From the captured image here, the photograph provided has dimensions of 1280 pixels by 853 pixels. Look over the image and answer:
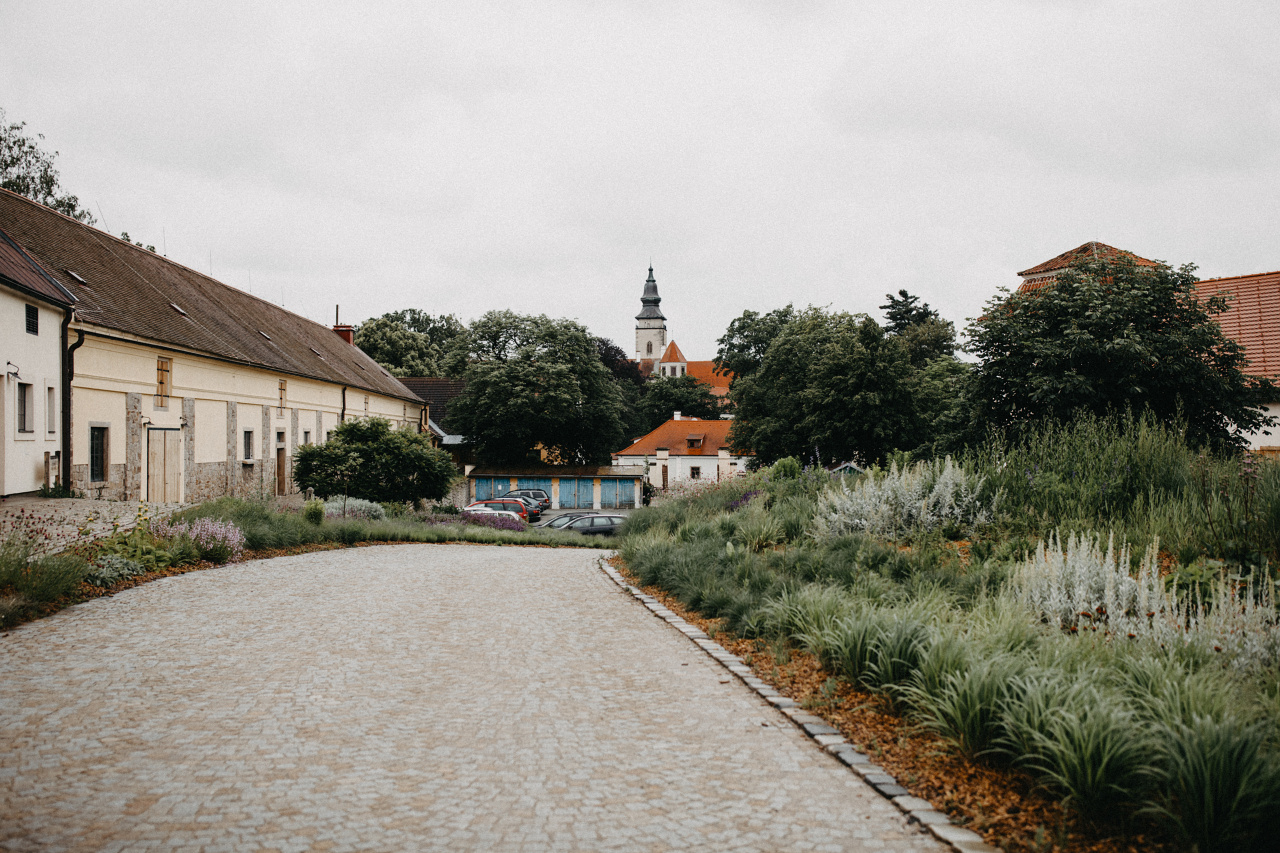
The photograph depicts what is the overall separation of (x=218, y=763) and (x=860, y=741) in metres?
3.78

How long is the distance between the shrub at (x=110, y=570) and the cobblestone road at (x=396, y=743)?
1.50 meters

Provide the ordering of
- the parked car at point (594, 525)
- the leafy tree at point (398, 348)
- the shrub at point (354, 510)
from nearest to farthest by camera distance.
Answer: the shrub at point (354, 510), the parked car at point (594, 525), the leafy tree at point (398, 348)

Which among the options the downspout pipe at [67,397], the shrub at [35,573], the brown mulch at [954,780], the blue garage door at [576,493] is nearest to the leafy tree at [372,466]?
the downspout pipe at [67,397]

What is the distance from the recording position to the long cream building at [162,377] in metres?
19.4

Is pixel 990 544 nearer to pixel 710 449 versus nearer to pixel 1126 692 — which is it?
pixel 1126 692

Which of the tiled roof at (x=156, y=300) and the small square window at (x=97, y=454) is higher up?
the tiled roof at (x=156, y=300)

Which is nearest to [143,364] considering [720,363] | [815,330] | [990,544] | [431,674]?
[431,674]

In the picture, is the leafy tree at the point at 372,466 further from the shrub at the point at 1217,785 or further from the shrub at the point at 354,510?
the shrub at the point at 1217,785

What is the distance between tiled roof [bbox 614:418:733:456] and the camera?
200 ft

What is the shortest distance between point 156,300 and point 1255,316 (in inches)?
1415

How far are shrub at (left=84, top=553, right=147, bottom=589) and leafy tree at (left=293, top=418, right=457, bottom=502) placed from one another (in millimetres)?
14953

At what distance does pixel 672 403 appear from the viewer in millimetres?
76312

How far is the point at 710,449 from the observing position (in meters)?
61.1

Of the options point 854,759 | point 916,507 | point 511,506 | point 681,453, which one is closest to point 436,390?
point 681,453
